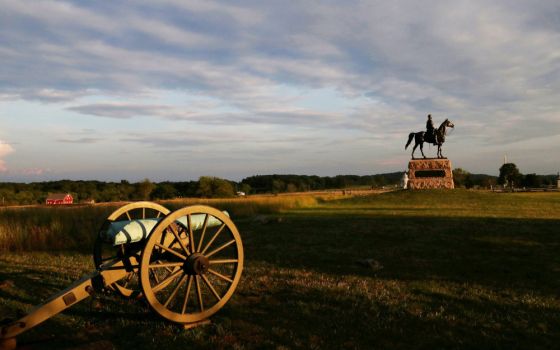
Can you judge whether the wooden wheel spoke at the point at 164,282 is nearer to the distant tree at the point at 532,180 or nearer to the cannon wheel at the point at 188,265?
the cannon wheel at the point at 188,265

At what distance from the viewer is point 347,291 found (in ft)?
24.8

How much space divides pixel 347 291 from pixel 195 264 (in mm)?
3047

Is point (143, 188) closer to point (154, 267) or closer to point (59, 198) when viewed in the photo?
point (59, 198)

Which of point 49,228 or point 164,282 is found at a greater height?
point 164,282

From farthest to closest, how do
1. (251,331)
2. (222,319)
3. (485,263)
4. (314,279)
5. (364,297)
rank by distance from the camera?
(485,263) → (314,279) → (364,297) → (222,319) → (251,331)

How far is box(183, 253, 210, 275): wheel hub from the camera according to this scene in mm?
5734

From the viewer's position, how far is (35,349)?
5.05 m

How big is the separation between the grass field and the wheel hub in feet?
2.43

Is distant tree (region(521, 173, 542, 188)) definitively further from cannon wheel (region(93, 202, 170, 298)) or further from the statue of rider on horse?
cannon wheel (region(93, 202, 170, 298))

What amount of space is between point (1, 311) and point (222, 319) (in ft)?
11.0

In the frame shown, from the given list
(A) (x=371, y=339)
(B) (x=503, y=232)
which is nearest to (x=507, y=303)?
(A) (x=371, y=339)

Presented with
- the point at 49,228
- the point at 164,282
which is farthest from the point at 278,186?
the point at 164,282

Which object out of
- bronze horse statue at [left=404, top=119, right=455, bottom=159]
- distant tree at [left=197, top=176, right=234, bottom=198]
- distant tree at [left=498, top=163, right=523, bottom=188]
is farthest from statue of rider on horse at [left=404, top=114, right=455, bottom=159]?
distant tree at [left=498, top=163, right=523, bottom=188]

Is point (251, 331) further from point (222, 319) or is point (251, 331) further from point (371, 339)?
point (371, 339)
